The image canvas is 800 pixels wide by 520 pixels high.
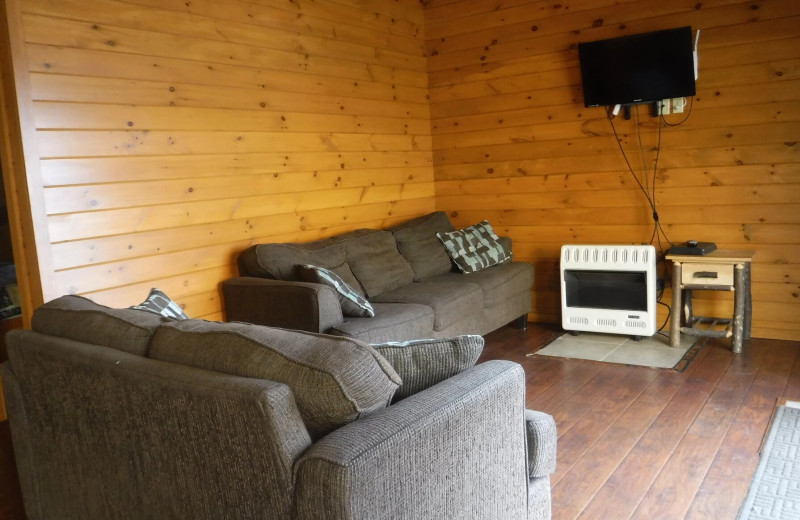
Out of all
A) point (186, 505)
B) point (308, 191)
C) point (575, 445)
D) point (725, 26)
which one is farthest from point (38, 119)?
point (725, 26)

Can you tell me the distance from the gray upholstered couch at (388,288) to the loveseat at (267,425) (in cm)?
132

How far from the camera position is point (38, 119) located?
2953 mm

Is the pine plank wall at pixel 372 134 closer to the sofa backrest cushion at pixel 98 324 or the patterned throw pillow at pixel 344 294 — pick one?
the patterned throw pillow at pixel 344 294

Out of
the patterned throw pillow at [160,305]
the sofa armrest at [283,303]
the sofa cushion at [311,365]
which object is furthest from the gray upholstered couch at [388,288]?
the sofa cushion at [311,365]

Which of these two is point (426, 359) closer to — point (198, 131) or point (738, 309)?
point (198, 131)

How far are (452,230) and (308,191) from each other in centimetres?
130

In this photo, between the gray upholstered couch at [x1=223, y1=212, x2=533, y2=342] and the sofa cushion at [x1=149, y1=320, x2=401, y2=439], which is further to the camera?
the gray upholstered couch at [x1=223, y1=212, x2=533, y2=342]

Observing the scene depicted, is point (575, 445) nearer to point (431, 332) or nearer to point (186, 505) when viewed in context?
point (431, 332)

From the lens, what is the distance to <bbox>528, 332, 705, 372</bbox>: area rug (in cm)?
414

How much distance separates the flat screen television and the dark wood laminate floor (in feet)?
5.44

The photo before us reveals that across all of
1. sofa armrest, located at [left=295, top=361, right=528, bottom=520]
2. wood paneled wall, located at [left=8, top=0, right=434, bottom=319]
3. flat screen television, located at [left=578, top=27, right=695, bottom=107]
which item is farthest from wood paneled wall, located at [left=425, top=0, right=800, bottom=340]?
sofa armrest, located at [left=295, top=361, right=528, bottom=520]

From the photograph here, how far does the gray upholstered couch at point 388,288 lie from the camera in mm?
3449

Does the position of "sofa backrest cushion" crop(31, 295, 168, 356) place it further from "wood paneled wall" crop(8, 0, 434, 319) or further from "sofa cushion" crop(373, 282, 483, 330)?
"sofa cushion" crop(373, 282, 483, 330)

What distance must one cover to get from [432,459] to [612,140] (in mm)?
3776
